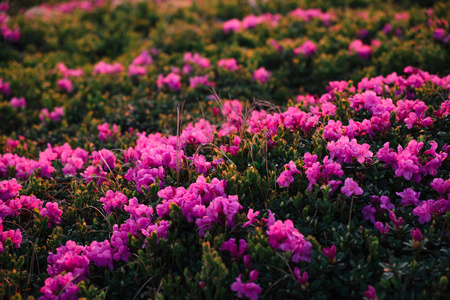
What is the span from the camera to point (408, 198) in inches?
104

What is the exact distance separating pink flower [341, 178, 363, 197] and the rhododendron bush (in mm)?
16

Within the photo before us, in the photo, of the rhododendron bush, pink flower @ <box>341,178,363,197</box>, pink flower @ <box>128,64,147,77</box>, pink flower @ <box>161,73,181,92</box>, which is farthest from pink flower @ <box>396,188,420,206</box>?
pink flower @ <box>128,64,147,77</box>

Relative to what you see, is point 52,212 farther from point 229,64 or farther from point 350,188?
point 229,64

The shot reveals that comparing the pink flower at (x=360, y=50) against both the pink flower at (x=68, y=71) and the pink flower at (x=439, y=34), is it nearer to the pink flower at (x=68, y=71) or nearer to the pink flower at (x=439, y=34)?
the pink flower at (x=439, y=34)

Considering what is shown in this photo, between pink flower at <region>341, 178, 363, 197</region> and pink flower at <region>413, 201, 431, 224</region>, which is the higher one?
pink flower at <region>341, 178, 363, 197</region>

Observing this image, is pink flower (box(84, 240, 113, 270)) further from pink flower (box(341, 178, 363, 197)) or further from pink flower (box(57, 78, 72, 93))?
pink flower (box(57, 78, 72, 93))

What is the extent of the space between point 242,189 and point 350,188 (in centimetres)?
83

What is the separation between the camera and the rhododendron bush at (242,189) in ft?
7.72

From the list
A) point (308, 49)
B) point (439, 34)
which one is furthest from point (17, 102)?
point (439, 34)

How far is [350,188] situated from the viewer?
262 centimetres

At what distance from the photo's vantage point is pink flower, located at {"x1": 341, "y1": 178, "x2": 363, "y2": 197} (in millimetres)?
2596

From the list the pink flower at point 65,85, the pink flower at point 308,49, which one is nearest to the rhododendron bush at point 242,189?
the pink flower at point 65,85

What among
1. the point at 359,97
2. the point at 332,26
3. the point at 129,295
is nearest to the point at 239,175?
the point at 129,295

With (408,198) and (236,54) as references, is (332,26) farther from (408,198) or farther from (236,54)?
(408,198)
